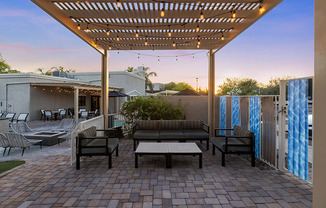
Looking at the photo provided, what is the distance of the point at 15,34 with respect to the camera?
13.8 metres

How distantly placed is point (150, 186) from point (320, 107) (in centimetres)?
269

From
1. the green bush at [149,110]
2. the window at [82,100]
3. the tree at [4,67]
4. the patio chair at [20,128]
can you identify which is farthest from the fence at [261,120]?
the tree at [4,67]

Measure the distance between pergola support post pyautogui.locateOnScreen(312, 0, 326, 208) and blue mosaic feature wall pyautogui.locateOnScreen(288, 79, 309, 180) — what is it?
2188mm

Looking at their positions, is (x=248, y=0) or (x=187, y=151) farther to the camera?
(x=187, y=151)

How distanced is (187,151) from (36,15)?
1040 cm

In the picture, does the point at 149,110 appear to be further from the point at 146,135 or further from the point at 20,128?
the point at 20,128

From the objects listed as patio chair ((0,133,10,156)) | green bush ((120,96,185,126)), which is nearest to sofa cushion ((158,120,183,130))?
green bush ((120,96,185,126))

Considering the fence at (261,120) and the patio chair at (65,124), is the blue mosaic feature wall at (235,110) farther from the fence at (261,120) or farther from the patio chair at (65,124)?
the patio chair at (65,124)

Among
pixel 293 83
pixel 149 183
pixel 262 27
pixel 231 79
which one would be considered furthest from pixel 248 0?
A: pixel 231 79

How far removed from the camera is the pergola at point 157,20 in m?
3.91

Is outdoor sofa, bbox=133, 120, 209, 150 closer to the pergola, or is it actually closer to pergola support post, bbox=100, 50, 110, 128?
pergola support post, bbox=100, 50, 110, 128

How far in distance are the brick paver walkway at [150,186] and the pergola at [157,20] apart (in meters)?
3.38

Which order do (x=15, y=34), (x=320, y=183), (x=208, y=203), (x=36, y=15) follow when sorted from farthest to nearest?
(x=15, y=34) < (x=36, y=15) < (x=208, y=203) < (x=320, y=183)

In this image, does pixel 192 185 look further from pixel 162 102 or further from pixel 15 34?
pixel 15 34
